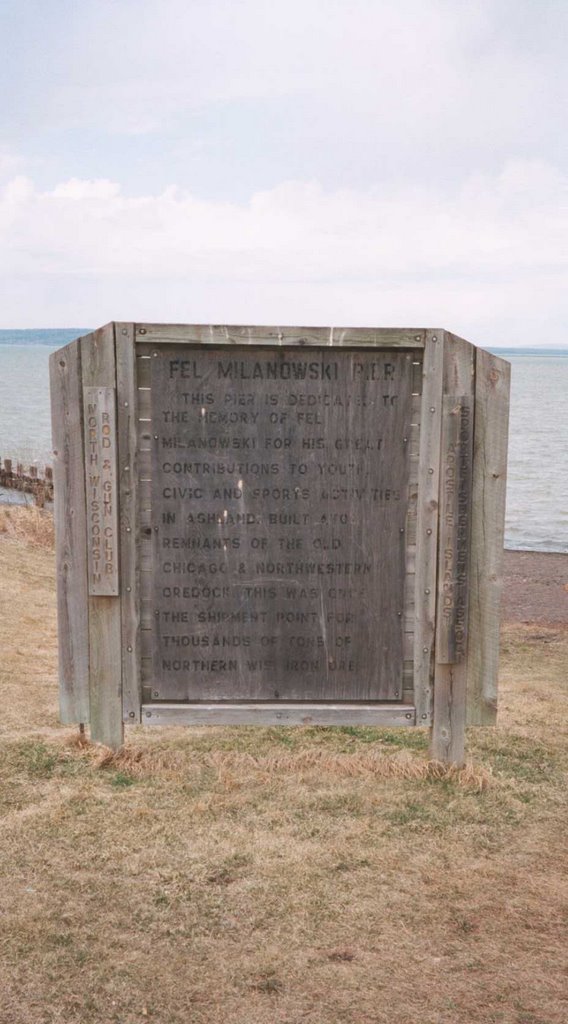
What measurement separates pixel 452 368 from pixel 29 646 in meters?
5.00

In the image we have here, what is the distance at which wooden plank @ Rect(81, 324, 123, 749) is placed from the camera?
5.28 metres

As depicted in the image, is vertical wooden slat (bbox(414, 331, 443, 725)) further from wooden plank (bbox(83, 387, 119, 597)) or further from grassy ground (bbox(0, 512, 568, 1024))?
wooden plank (bbox(83, 387, 119, 597))

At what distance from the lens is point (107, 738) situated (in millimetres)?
5668

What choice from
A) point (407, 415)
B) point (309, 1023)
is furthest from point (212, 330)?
point (309, 1023)

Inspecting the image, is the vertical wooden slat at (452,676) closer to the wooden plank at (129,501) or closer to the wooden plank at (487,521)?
the wooden plank at (487,521)

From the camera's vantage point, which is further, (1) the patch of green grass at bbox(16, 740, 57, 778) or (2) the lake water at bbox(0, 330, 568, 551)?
(2) the lake water at bbox(0, 330, 568, 551)

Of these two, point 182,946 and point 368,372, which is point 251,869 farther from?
point 368,372

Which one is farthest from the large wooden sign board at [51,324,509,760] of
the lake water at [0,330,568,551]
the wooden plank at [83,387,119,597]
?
the lake water at [0,330,568,551]

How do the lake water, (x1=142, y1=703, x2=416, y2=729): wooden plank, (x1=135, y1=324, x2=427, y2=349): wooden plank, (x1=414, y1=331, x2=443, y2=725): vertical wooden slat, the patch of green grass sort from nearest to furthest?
1. (x1=135, y1=324, x2=427, y2=349): wooden plank
2. (x1=414, y1=331, x2=443, y2=725): vertical wooden slat
3. (x1=142, y1=703, x2=416, y2=729): wooden plank
4. the patch of green grass
5. the lake water

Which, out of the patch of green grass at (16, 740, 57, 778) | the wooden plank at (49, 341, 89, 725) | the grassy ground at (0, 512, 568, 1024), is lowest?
the grassy ground at (0, 512, 568, 1024)

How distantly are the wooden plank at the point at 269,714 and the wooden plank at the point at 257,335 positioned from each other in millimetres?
2097

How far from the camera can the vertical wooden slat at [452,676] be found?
5316mm

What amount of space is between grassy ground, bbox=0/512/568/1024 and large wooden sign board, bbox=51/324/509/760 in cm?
52

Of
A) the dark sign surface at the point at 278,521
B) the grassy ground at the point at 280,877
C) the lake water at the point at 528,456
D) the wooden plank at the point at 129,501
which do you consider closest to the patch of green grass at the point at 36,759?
the grassy ground at the point at 280,877
